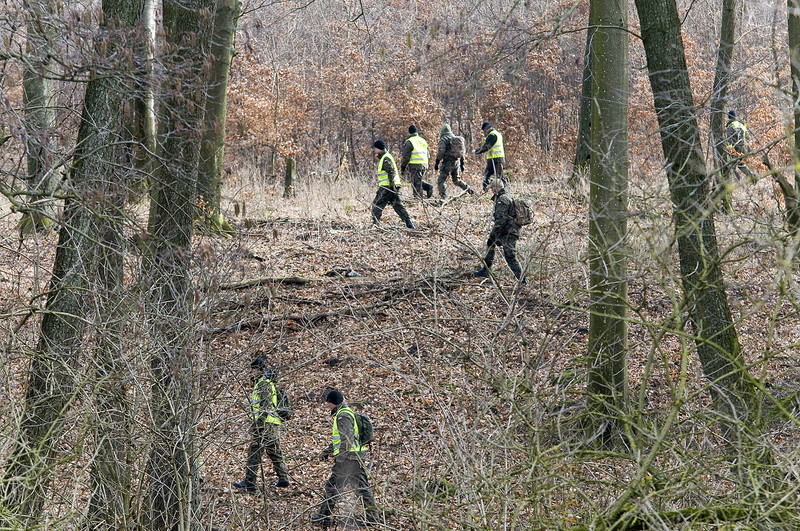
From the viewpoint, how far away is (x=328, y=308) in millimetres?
11875

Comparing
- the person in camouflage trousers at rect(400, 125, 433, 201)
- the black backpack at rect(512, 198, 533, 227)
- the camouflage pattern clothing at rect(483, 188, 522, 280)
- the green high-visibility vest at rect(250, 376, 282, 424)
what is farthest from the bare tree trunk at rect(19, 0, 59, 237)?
the person in camouflage trousers at rect(400, 125, 433, 201)

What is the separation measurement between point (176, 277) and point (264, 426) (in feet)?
5.12

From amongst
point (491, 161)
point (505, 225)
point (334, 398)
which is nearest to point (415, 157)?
point (491, 161)

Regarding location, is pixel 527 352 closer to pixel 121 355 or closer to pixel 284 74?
pixel 121 355

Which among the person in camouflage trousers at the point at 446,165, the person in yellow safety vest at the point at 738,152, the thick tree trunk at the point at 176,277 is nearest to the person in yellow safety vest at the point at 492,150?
the person in camouflage trousers at the point at 446,165

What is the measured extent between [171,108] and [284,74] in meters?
15.8

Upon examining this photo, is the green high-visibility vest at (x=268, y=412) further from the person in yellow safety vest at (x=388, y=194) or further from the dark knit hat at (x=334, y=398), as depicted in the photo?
the person in yellow safety vest at (x=388, y=194)

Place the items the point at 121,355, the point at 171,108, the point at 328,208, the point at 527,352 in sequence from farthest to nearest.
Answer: the point at 328,208
the point at 171,108
the point at 121,355
the point at 527,352

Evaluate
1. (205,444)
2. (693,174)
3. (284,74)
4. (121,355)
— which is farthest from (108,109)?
(284,74)

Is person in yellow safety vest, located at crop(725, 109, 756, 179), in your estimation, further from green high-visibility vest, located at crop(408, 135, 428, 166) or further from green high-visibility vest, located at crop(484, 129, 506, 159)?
green high-visibility vest, located at crop(408, 135, 428, 166)

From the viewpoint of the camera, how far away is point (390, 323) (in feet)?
35.9

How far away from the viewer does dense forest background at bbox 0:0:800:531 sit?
4824mm

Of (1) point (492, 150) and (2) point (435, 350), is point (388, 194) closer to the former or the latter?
(1) point (492, 150)

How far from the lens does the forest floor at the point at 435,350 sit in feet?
17.3
